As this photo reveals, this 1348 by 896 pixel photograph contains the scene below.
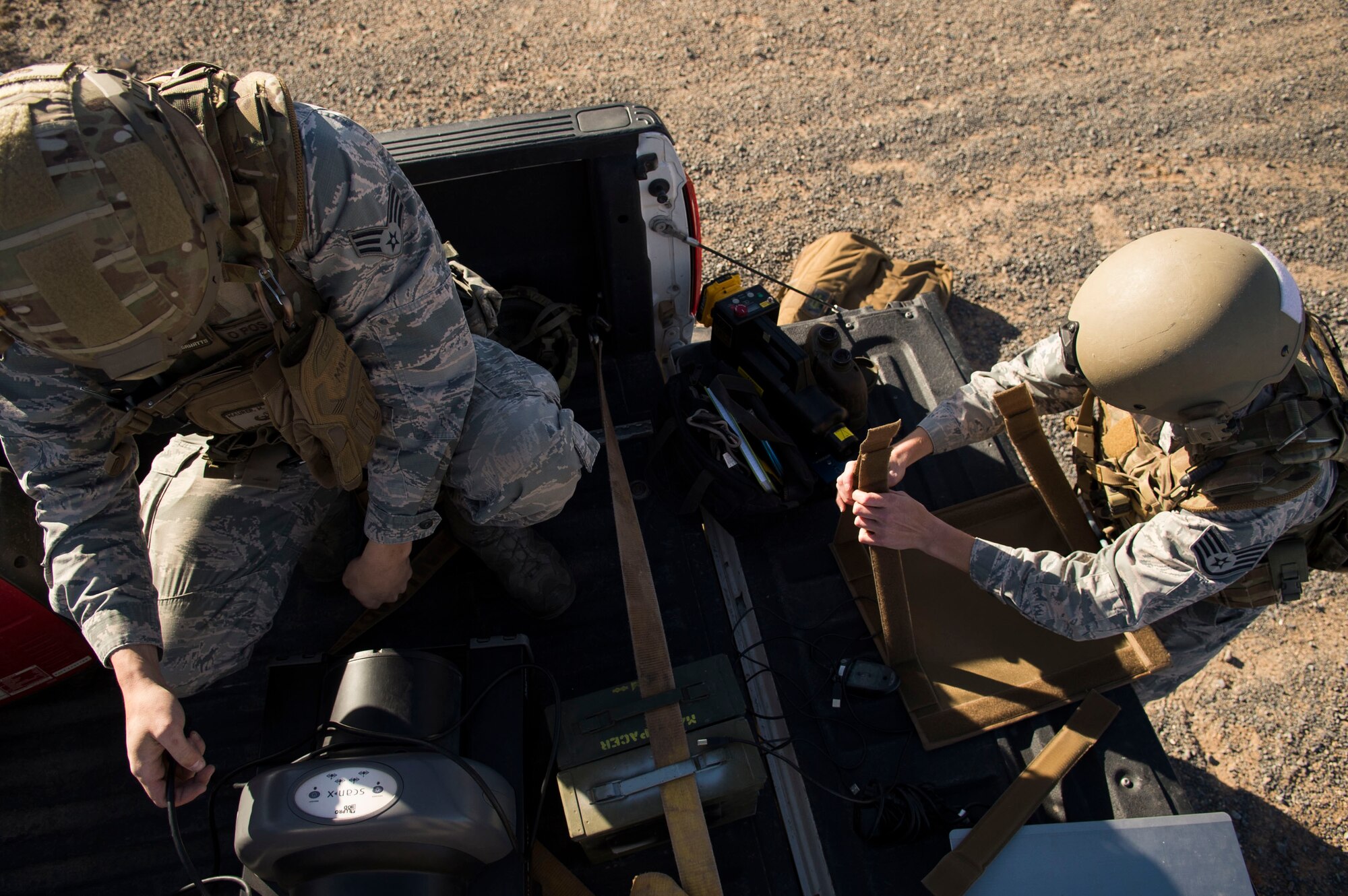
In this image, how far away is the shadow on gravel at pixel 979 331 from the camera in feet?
11.7

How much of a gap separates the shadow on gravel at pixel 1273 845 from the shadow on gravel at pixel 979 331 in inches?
67.9

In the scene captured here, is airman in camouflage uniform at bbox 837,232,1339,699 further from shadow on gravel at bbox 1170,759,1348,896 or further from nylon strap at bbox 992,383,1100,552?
shadow on gravel at bbox 1170,759,1348,896

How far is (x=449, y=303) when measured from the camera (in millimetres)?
1759

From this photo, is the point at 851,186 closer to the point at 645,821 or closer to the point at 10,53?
the point at 645,821

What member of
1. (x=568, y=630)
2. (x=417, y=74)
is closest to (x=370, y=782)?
(x=568, y=630)

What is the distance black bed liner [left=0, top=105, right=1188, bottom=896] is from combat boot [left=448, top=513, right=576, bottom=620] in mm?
84


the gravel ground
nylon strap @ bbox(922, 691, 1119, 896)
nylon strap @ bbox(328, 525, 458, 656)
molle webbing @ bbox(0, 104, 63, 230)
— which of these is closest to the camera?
molle webbing @ bbox(0, 104, 63, 230)

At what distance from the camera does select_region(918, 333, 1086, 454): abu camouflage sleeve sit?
7.19 ft

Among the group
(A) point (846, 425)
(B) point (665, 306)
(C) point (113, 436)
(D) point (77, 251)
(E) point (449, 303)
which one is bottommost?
(A) point (846, 425)

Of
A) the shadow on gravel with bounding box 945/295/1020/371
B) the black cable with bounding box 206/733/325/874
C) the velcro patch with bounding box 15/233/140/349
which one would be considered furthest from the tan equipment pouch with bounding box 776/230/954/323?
the velcro patch with bounding box 15/233/140/349

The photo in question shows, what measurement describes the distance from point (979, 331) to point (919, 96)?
164 centimetres

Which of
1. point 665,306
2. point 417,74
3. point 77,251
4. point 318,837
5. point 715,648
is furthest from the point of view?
point 417,74

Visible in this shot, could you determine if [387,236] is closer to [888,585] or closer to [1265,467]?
[888,585]

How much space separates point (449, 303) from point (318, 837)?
1040 millimetres
